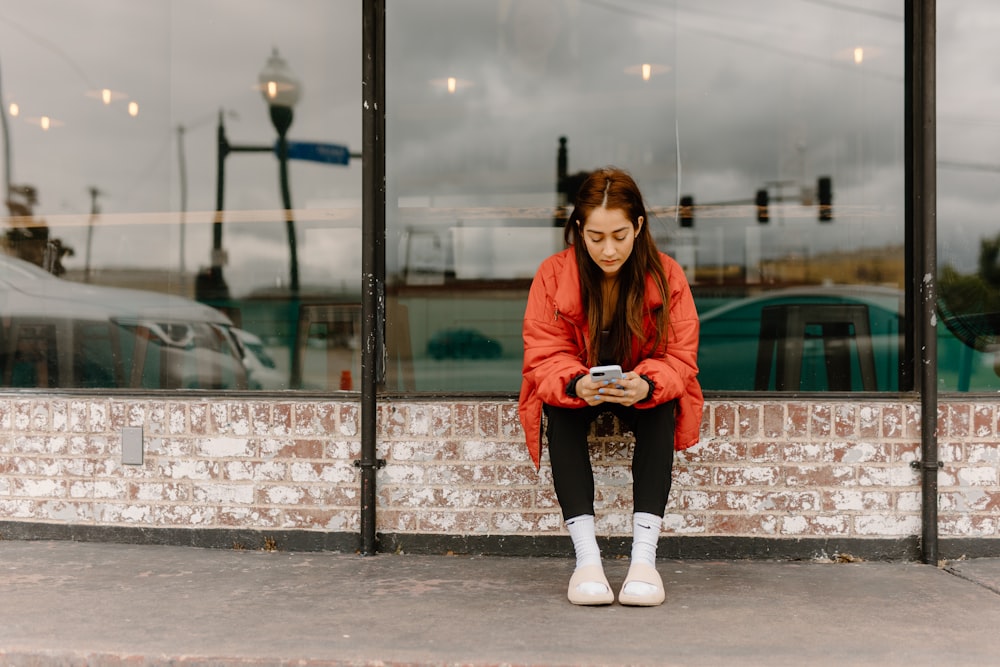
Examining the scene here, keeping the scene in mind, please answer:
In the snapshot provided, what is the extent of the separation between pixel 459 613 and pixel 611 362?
1.04 meters

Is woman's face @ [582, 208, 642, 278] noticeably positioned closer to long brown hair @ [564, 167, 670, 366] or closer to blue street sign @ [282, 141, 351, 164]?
long brown hair @ [564, 167, 670, 366]

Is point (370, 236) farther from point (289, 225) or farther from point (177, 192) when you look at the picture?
point (177, 192)

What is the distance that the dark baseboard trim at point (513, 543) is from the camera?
3498 millimetres

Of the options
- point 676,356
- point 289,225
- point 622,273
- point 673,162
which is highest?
point 673,162

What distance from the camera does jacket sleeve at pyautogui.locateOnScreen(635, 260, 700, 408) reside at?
9.71 feet

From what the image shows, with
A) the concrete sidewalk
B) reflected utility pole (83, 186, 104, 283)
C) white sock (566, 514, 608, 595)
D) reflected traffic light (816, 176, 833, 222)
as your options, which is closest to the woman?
white sock (566, 514, 608, 595)

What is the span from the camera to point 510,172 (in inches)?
158

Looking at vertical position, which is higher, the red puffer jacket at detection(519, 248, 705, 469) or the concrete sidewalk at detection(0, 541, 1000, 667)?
the red puffer jacket at detection(519, 248, 705, 469)

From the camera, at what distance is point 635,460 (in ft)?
10.1

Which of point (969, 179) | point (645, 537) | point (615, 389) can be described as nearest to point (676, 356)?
point (615, 389)

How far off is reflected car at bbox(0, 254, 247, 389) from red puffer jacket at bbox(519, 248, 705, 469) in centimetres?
149

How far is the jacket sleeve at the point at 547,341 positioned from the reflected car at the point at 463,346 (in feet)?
2.22

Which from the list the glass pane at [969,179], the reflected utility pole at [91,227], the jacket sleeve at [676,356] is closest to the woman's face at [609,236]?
the jacket sleeve at [676,356]

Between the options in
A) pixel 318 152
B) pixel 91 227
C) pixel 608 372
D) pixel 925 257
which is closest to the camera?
pixel 608 372
